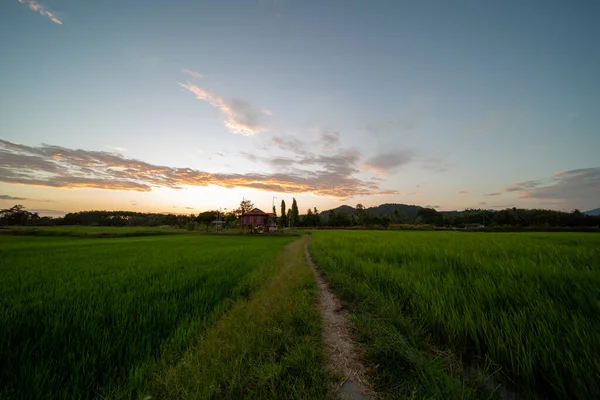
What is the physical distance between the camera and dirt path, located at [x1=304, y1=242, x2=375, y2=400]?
1.89m

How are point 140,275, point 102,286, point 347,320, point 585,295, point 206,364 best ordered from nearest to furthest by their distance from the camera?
Result: point 206,364, point 585,295, point 347,320, point 102,286, point 140,275

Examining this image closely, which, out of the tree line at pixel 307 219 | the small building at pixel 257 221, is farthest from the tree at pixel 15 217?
the small building at pixel 257 221

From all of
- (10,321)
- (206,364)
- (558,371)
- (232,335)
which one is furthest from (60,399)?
(558,371)

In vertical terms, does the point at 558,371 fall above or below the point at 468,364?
above

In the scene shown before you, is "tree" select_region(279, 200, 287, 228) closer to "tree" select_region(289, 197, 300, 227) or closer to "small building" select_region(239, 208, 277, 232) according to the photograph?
"tree" select_region(289, 197, 300, 227)

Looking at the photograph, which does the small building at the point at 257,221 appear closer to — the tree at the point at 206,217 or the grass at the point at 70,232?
the grass at the point at 70,232

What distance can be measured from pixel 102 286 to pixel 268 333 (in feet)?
14.8

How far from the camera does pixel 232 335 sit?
2930 millimetres

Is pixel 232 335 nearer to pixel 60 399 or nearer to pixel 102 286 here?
pixel 60 399

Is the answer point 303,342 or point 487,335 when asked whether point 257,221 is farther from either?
point 487,335

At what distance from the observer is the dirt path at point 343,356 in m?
1.89

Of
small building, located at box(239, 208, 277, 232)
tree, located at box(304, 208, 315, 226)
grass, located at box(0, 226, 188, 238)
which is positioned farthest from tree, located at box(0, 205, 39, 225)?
tree, located at box(304, 208, 315, 226)

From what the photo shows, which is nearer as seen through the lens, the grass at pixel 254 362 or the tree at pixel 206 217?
the grass at pixel 254 362

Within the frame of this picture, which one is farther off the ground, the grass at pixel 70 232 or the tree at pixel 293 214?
the tree at pixel 293 214
